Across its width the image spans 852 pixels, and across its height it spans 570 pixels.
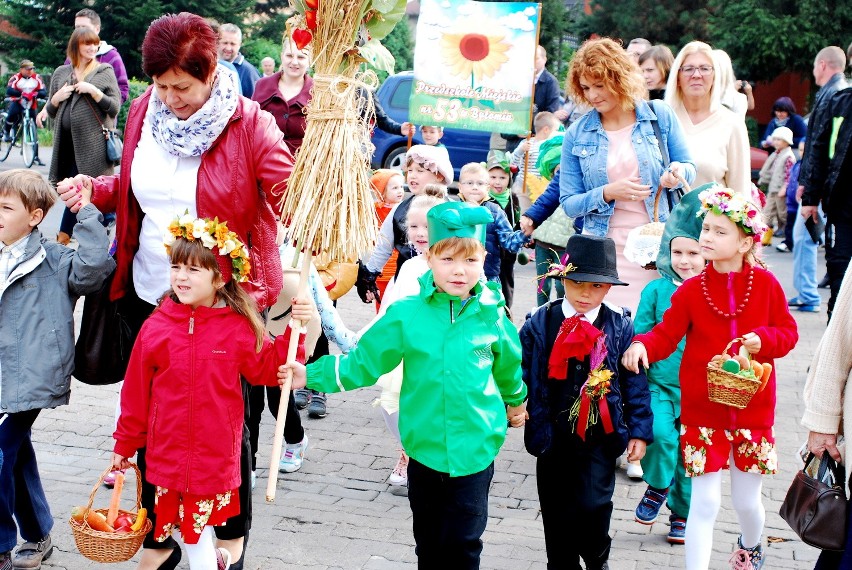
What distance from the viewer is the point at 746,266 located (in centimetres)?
452

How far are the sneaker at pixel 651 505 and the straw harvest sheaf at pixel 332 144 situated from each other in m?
2.25

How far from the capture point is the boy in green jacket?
398cm

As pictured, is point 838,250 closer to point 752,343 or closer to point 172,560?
point 752,343

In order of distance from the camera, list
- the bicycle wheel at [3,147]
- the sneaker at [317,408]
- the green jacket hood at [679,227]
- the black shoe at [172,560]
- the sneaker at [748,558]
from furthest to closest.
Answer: the bicycle wheel at [3,147], the sneaker at [317,408], the green jacket hood at [679,227], the sneaker at [748,558], the black shoe at [172,560]

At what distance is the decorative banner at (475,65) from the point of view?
9.14m

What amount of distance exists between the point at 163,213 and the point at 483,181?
3.11m

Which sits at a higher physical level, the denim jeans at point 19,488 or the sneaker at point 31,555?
the denim jeans at point 19,488

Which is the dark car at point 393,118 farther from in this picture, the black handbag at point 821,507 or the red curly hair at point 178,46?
the black handbag at point 821,507

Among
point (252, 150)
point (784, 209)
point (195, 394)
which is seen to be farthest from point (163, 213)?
point (784, 209)

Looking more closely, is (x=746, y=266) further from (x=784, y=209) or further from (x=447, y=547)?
(x=784, y=209)

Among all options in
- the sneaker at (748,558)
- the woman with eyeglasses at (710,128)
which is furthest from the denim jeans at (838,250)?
the sneaker at (748,558)

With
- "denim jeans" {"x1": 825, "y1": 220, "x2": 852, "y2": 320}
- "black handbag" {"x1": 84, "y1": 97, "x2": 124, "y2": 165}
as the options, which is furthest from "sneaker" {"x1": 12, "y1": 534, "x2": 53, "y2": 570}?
"black handbag" {"x1": 84, "y1": 97, "x2": 124, "y2": 165}

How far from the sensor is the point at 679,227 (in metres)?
5.22

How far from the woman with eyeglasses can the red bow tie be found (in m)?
2.34
